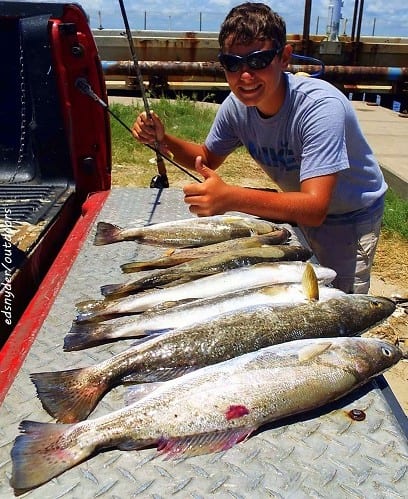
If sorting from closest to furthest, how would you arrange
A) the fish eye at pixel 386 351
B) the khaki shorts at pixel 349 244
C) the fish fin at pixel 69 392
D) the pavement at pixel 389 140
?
1. the fish fin at pixel 69 392
2. the fish eye at pixel 386 351
3. the khaki shorts at pixel 349 244
4. the pavement at pixel 389 140

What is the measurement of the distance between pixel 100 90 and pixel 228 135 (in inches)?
51.6

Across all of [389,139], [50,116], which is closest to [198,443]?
[50,116]

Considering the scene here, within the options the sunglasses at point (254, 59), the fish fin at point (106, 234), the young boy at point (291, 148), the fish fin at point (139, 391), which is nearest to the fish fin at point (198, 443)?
the fish fin at point (139, 391)

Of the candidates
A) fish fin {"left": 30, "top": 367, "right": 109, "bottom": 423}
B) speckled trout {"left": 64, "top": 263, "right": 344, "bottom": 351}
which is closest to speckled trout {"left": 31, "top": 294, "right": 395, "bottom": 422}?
fish fin {"left": 30, "top": 367, "right": 109, "bottom": 423}

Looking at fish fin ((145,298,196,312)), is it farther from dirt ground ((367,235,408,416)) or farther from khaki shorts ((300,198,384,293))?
dirt ground ((367,235,408,416))

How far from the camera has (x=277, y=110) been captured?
3529 mm

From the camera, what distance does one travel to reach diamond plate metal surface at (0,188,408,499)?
1805 millimetres

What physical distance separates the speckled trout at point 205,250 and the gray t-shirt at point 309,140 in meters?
0.44

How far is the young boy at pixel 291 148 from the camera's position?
314 centimetres

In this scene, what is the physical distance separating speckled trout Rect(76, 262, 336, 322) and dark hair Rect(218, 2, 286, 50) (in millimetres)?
1287

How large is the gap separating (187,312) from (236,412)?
71 cm

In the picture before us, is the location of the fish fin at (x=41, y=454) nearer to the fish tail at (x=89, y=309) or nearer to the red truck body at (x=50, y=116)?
the fish tail at (x=89, y=309)

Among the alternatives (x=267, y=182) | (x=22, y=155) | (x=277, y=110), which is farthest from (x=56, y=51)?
(x=267, y=182)

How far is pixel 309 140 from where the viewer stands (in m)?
3.26
